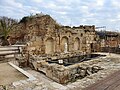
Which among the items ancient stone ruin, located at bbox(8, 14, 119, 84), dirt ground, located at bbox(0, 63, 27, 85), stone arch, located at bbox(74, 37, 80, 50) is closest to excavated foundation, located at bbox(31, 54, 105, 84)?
ancient stone ruin, located at bbox(8, 14, 119, 84)

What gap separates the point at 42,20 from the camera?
13.9 m

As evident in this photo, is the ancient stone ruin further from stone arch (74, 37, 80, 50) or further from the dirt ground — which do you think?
the dirt ground

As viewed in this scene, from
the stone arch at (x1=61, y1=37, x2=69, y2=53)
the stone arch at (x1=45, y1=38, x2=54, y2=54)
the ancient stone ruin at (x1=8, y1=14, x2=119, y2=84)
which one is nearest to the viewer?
the ancient stone ruin at (x1=8, y1=14, x2=119, y2=84)

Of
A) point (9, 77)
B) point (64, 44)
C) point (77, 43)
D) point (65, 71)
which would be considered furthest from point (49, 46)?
point (9, 77)

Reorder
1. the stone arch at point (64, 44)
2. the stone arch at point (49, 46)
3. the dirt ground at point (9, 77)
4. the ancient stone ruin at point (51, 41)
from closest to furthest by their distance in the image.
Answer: the dirt ground at point (9, 77) → the ancient stone ruin at point (51, 41) → the stone arch at point (49, 46) → the stone arch at point (64, 44)

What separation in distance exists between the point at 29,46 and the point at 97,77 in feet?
23.7

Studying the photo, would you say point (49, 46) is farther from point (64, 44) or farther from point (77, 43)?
point (77, 43)

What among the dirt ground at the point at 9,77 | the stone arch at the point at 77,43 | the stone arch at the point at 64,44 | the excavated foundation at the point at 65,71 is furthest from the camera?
the stone arch at the point at 77,43

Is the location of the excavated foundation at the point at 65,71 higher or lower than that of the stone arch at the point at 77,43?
lower

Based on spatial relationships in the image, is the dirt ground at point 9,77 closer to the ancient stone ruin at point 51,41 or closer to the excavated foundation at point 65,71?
the excavated foundation at point 65,71

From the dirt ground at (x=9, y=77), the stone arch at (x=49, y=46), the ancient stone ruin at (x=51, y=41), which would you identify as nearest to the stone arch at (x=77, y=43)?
the ancient stone ruin at (x=51, y=41)

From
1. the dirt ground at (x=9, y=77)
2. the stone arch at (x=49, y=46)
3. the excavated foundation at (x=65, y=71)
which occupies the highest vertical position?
the stone arch at (x=49, y=46)

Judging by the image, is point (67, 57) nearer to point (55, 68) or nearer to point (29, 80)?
point (55, 68)

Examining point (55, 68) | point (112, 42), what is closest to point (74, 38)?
point (112, 42)
